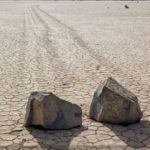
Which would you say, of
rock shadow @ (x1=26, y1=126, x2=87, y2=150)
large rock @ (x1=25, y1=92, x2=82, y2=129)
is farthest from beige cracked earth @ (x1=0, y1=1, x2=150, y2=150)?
large rock @ (x1=25, y1=92, x2=82, y2=129)

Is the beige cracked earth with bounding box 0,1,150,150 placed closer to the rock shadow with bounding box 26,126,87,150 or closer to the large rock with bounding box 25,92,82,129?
the rock shadow with bounding box 26,126,87,150

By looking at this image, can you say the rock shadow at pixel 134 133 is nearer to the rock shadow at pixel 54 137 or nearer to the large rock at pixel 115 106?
the large rock at pixel 115 106

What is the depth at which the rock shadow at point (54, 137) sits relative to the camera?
18.0ft

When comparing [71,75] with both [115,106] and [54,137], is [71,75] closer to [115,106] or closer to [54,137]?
[115,106]

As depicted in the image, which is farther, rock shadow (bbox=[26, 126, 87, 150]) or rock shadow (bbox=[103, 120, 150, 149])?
rock shadow (bbox=[103, 120, 150, 149])

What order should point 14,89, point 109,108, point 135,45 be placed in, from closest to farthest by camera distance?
point 109,108 < point 14,89 < point 135,45

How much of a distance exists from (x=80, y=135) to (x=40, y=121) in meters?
0.65

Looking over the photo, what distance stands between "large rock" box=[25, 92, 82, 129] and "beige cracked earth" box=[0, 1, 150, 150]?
0.13 metres

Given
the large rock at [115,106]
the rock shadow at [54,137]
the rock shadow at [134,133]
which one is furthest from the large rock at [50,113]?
the rock shadow at [134,133]

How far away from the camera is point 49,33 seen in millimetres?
18672

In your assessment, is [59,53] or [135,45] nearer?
[59,53]

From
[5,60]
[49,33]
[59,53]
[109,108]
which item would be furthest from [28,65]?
[49,33]

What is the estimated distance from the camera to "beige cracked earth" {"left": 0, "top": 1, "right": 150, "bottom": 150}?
5734 mm

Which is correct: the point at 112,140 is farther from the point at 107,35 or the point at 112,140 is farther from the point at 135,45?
the point at 107,35
